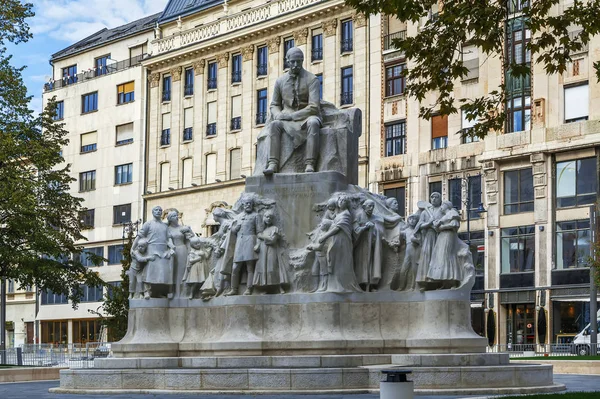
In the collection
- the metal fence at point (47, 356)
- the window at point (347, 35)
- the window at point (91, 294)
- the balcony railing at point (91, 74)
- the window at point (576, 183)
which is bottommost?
the metal fence at point (47, 356)

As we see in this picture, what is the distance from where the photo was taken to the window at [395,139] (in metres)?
66.6

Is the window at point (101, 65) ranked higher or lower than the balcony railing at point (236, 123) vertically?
higher

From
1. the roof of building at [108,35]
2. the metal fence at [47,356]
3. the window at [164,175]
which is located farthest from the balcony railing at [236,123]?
the metal fence at [47,356]

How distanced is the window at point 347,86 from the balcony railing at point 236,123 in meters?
8.25

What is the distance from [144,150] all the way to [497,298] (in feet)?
101

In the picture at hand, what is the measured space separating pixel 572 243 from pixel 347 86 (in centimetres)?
1785

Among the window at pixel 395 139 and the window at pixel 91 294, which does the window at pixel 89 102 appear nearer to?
the window at pixel 91 294

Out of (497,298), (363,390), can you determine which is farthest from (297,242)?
(497,298)

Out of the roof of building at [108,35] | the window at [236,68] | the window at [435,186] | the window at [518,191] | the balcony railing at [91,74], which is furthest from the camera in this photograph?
the roof of building at [108,35]

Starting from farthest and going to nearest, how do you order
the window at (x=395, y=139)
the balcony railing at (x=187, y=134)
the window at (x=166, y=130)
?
the window at (x=166, y=130) → the balcony railing at (x=187, y=134) → the window at (x=395, y=139)

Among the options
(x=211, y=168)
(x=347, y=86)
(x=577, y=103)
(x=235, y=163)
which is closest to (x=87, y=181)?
(x=211, y=168)

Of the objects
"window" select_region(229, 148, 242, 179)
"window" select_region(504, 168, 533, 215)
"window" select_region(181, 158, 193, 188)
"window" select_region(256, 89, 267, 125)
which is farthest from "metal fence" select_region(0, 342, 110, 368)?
"window" select_region(181, 158, 193, 188)

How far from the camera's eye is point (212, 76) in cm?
7825

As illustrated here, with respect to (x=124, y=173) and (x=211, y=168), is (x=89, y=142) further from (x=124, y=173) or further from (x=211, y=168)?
(x=211, y=168)
